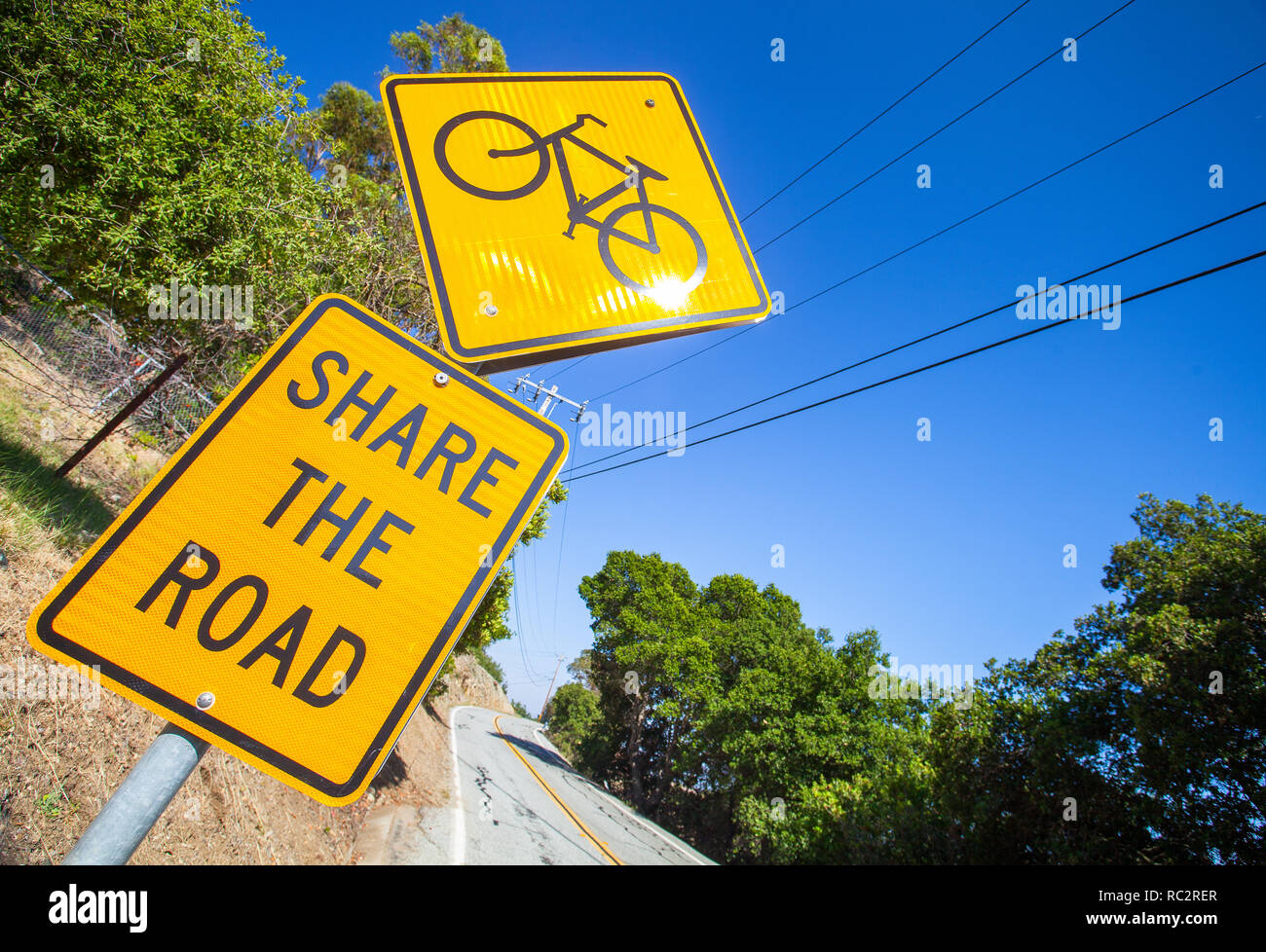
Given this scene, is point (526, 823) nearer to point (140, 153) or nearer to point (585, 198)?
point (140, 153)

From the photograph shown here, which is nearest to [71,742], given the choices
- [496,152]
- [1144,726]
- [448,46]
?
[496,152]

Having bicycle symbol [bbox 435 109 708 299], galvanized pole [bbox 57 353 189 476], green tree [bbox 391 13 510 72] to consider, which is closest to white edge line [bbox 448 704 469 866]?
bicycle symbol [bbox 435 109 708 299]

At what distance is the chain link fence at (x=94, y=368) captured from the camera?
892 cm

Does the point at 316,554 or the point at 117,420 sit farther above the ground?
the point at 117,420

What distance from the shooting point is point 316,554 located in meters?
1.01

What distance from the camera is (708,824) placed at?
2586 cm

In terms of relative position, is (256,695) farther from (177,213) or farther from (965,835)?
(965,835)

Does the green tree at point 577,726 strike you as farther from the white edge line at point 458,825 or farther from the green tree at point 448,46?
the green tree at point 448,46

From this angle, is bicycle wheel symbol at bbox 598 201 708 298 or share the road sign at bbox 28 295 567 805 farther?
bicycle wheel symbol at bbox 598 201 708 298

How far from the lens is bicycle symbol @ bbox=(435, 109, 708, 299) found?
1544 mm

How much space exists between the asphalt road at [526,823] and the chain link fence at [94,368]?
8289mm

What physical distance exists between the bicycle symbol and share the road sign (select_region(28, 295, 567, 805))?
0.58 m

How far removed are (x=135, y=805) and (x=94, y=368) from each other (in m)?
13.3

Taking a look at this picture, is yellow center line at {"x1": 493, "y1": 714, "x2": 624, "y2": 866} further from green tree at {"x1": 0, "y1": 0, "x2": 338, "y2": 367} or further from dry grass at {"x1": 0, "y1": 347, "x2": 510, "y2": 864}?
green tree at {"x1": 0, "y1": 0, "x2": 338, "y2": 367}
